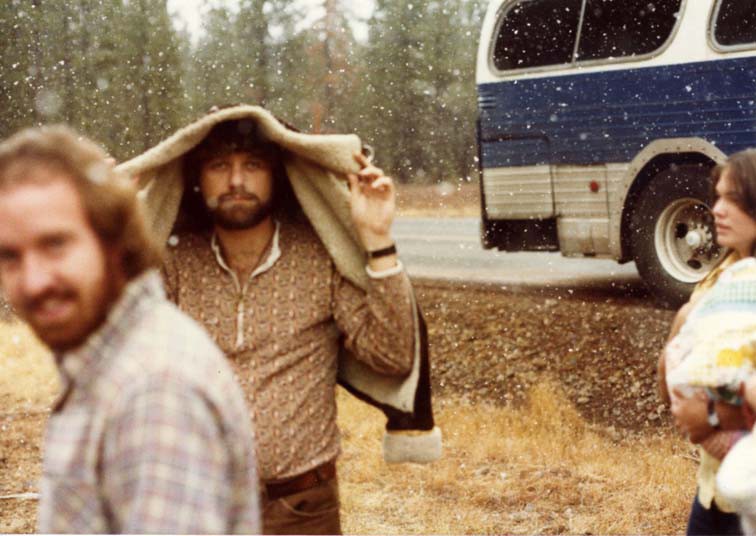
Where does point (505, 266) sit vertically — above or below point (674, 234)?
below

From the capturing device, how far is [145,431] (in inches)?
34.9

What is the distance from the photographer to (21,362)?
6387 millimetres

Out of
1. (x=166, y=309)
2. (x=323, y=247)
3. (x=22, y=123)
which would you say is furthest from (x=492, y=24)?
(x=22, y=123)

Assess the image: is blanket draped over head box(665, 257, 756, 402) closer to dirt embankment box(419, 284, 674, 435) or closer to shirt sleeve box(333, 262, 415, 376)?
shirt sleeve box(333, 262, 415, 376)

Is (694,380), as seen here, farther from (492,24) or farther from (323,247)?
(492,24)

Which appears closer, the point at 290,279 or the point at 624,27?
the point at 290,279

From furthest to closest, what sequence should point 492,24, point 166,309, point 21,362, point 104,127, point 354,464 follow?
point 104,127 < point 492,24 < point 21,362 < point 354,464 < point 166,309

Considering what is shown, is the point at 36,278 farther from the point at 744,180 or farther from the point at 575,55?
the point at 575,55

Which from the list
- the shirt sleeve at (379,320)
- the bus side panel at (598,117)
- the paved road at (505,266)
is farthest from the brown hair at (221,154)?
the paved road at (505,266)

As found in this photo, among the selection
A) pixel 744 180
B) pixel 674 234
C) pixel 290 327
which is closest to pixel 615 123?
pixel 674 234

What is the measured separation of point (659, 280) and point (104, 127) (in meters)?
10.3

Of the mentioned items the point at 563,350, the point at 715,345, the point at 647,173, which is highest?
the point at 715,345

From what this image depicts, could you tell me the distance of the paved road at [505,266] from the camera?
754 cm

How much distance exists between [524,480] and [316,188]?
8.39 feet
